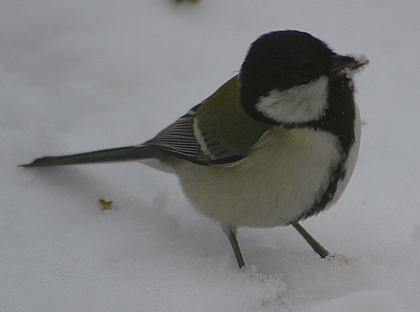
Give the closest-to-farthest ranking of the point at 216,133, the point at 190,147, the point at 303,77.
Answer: the point at 303,77, the point at 216,133, the point at 190,147

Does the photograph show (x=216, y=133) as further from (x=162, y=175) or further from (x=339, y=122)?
(x=162, y=175)

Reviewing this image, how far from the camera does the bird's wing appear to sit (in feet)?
7.22

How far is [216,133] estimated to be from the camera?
7.82ft

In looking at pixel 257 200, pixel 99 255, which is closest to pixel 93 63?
pixel 99 255

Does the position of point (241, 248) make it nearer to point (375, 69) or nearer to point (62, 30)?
point (375, 69)

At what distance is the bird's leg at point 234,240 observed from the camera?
2.40m

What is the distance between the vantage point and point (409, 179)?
9.39ft

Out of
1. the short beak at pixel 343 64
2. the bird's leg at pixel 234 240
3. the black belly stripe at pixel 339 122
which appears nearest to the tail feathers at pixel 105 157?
the bird's leg at pixel 234 240

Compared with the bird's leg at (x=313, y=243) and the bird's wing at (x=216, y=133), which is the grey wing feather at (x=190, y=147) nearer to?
the bird's wing at (x=216, y=133)

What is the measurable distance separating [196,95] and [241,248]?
1.29 m

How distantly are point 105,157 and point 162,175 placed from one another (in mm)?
452

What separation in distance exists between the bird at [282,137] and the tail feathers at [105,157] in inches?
17.2

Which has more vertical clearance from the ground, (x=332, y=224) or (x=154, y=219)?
(x=332, y=224)

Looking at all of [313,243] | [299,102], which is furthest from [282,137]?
[313,243]
